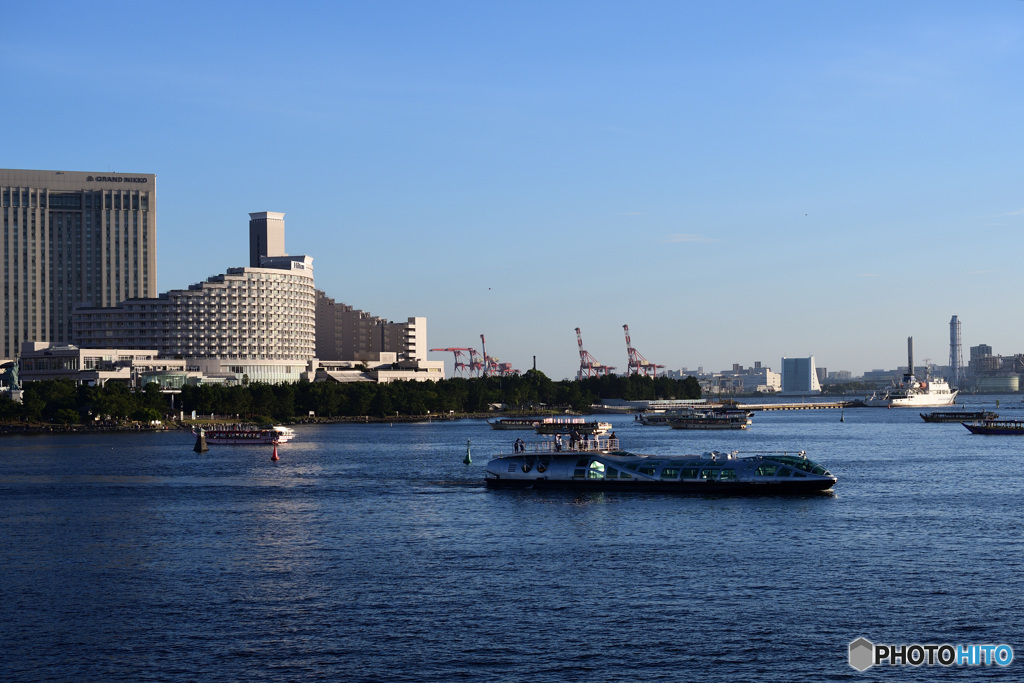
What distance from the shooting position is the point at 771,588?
57.4m

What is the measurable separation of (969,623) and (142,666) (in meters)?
35.5

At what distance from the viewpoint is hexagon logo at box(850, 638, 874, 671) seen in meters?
43.6

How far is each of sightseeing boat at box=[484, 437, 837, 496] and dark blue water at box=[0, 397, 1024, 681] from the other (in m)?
3.37

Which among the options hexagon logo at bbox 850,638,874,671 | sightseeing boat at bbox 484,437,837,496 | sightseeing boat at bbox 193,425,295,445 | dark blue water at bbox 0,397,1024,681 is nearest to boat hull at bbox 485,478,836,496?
sightseeing boat at bbox 484,437,837,496

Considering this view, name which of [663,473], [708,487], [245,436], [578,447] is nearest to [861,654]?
[708,487]

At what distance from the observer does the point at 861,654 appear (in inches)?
1748

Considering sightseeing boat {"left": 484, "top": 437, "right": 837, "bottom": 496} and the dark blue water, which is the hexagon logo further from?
sightseeing boat {"left": 484, "top": 437, "right": 837, "bottom": 496}

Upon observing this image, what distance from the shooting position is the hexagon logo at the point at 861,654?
43.6 m

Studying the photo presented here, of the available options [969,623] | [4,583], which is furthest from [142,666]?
[969,623]

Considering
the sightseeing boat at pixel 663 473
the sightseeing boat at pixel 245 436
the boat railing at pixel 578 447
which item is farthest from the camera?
the sightseeing boat at pixel 245 436

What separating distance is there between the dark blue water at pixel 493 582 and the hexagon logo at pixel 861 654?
537 millimetres

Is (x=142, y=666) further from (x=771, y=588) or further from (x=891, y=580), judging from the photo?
(x=891, y=580)

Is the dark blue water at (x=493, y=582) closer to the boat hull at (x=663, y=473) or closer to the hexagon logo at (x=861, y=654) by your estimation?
the hexagon logo at (x=861, y=654)

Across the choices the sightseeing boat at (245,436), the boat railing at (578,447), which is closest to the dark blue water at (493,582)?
the boat railing at (578,447)
